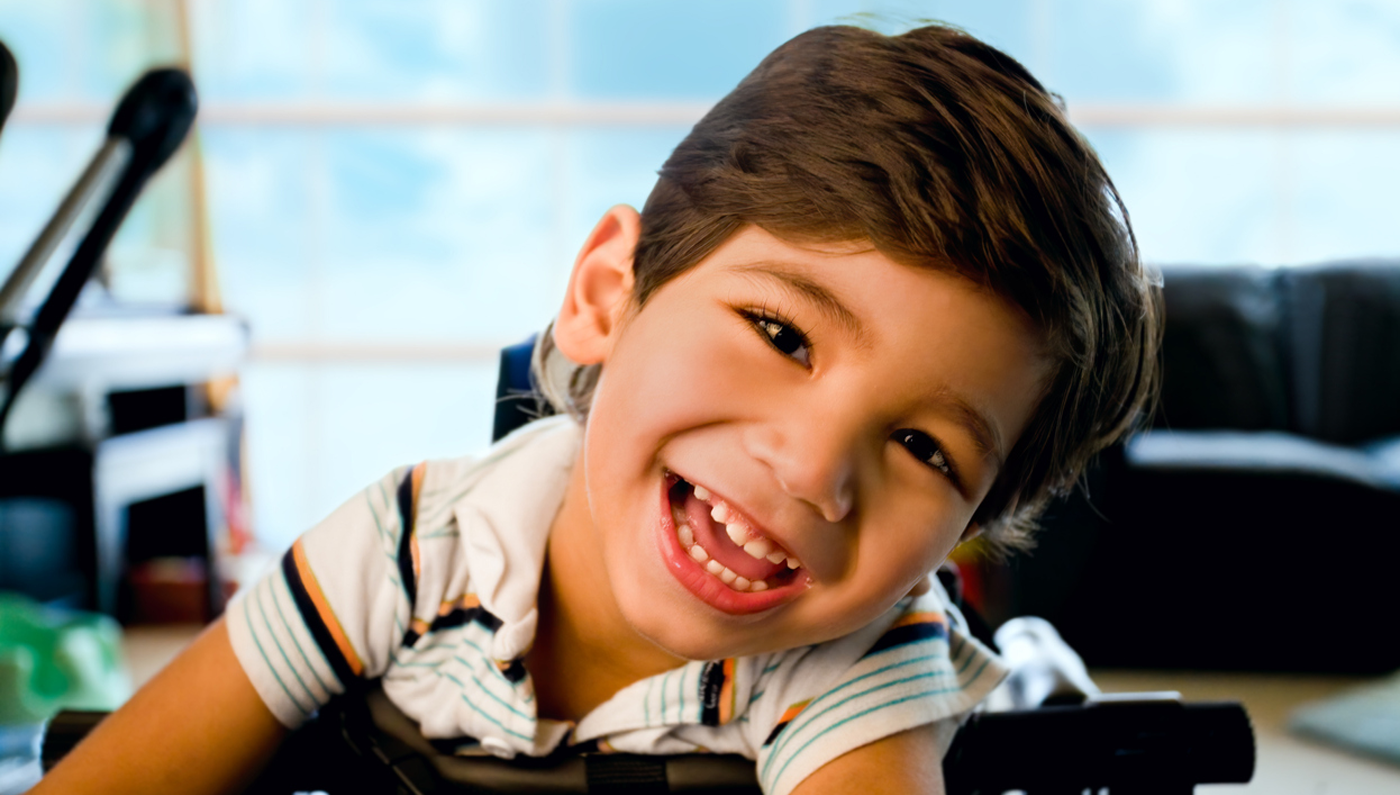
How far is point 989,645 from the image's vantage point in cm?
95

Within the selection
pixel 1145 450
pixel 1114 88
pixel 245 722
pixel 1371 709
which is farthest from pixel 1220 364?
pixel 245 722

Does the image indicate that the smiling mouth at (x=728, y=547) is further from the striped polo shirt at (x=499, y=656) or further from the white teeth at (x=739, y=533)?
the striped polo shirt at (x=499, y=656)

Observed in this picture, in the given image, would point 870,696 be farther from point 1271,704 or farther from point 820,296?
point 1271,704

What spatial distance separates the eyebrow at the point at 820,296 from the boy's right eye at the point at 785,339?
0.02m

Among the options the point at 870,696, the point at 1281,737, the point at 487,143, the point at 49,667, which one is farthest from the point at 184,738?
the point at 487,143

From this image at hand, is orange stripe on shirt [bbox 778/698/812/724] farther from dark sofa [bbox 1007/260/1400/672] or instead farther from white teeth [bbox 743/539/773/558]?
dark sofa [bbox 1007/260/1400/672]

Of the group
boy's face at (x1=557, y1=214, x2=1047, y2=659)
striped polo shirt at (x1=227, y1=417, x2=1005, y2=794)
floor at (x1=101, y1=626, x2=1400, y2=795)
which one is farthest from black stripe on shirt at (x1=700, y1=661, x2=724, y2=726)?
floor at (x1=101, y1=626, x2=1400, y2=795)

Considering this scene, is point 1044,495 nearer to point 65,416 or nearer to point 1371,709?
point 1371,709

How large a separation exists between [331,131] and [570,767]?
3.40 meters

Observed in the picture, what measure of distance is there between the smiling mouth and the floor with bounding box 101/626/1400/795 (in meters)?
1.05

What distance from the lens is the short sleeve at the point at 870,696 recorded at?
2.19 feet

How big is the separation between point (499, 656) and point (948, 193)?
1.40 ft

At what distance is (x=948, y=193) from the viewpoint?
0.58 m

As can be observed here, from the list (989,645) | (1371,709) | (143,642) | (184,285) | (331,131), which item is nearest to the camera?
(989,645)
